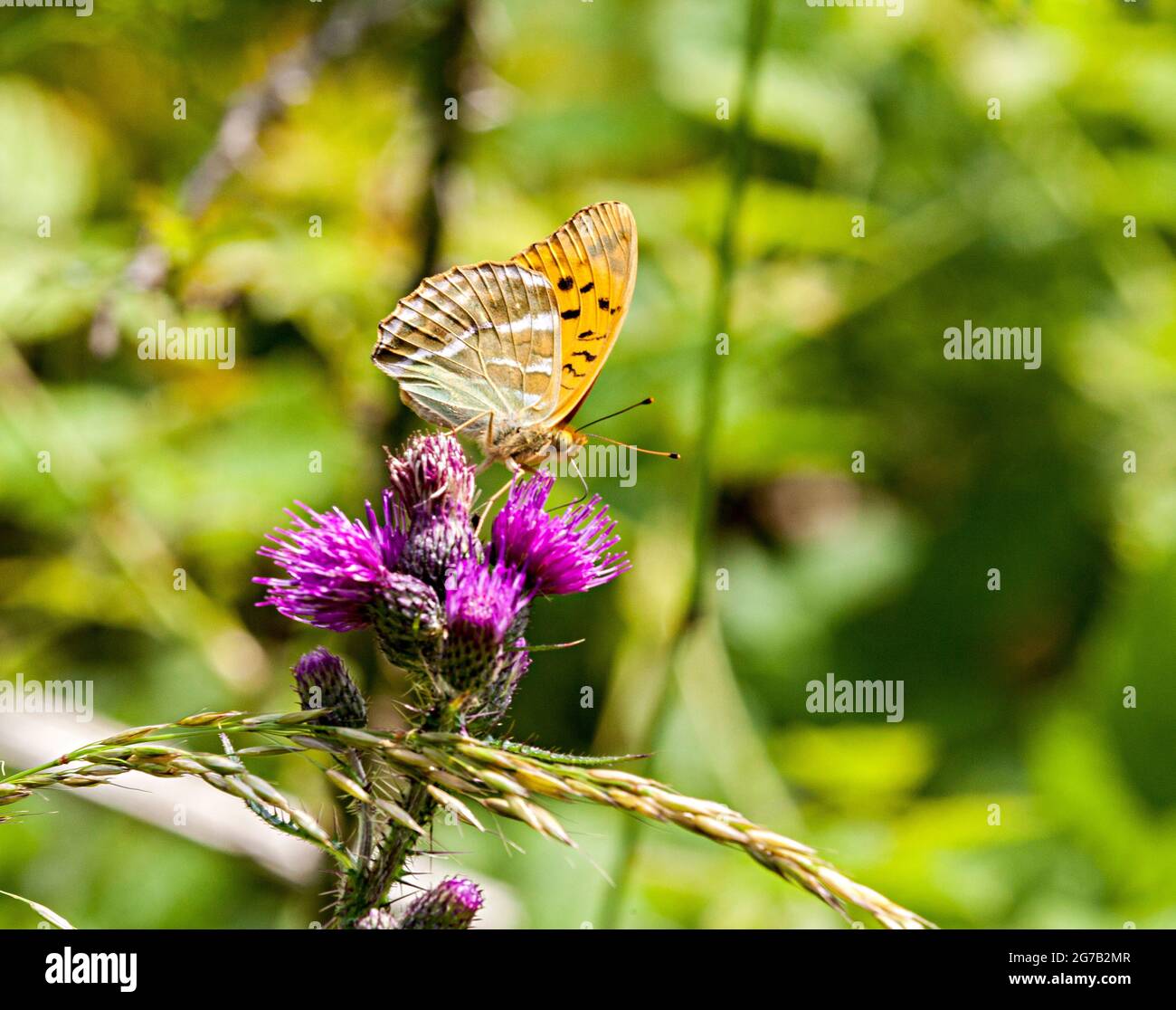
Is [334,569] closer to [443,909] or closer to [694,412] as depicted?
[443,909]

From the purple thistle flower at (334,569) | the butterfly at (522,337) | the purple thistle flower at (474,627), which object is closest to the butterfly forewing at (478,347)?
the butterfly at (522,337)

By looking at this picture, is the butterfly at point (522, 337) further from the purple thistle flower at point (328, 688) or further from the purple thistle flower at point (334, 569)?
the purple thistle flower at point (328, 688)

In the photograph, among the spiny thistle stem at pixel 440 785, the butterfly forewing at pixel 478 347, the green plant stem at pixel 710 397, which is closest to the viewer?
the spiny thistle stem at pixel 440 785

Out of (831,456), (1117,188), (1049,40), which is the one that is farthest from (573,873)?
(1049,40)

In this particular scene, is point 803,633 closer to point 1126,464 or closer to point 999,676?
point 999,676

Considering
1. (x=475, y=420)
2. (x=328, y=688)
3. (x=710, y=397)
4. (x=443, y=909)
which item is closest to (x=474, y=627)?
(x=328, y=688)

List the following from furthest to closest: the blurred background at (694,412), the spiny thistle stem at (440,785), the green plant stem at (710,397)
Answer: the blurred background at (694,412)
the green plant stem at (710,397)
the spiny thistle stem at (440,785)
